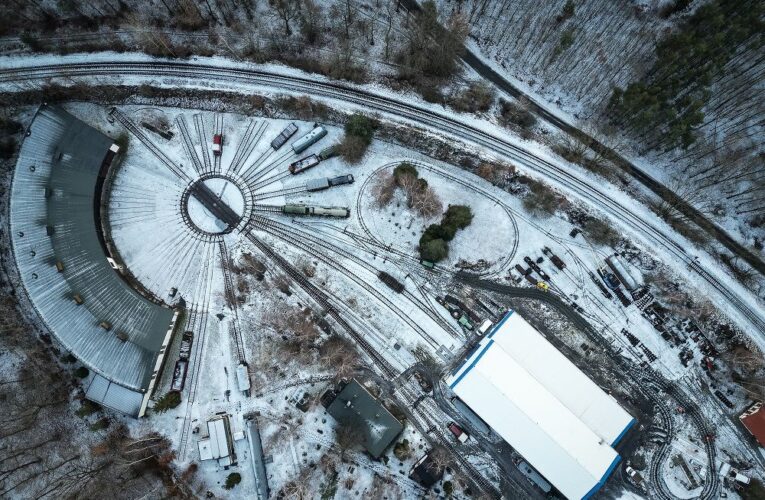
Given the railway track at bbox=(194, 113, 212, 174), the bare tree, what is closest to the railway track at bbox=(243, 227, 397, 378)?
the railway track at bbox=(194, 113, 212, 174)

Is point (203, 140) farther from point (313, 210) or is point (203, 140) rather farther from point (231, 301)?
point (231, 301)

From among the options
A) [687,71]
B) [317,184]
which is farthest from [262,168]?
[687,71]

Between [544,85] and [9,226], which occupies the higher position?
[544,85]

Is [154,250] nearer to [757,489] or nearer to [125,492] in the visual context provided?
[125,492]

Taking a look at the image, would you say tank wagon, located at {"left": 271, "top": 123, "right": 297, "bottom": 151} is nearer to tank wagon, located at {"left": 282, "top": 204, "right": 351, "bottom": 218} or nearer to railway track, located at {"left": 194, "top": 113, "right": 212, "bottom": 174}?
tank wagon, located at {"left": 282, "top": 204, "right": 351, "bottom": 218}

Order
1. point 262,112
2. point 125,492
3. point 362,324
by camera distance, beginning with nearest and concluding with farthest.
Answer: point 125,492 → point 362,324 → point 262,112

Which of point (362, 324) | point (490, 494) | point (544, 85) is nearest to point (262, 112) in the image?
point (362, 324)

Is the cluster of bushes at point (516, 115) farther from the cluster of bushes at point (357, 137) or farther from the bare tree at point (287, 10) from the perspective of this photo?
the bare tree at point (287, 10)
